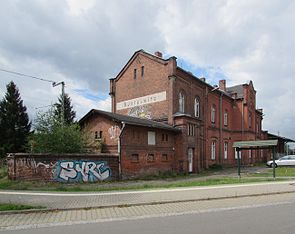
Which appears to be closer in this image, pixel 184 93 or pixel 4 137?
pixel 184 93

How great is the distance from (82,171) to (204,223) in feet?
50.3

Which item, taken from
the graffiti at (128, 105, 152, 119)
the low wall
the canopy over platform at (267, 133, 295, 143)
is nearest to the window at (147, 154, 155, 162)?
the low wall

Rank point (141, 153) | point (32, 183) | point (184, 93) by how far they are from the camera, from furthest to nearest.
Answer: point (184, 93) < point (141, 153) < point (32, 183)

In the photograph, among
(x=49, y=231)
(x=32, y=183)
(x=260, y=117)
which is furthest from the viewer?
(x=260, y=117)

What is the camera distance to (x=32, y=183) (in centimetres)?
2048

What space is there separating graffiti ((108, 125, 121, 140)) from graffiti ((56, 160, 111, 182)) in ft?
9.38

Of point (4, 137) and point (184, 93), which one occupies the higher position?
point (184, 93)

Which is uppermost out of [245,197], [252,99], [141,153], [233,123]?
[252,99]

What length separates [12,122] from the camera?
45500 millimetres

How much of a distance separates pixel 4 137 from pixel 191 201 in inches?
1446

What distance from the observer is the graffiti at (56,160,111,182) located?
22.1 metres

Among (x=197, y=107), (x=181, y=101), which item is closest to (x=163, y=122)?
(x=181, y=101)

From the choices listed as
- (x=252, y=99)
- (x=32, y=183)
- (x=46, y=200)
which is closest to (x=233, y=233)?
(x=46, y=200)

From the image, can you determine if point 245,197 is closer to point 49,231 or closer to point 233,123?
point 49,231
